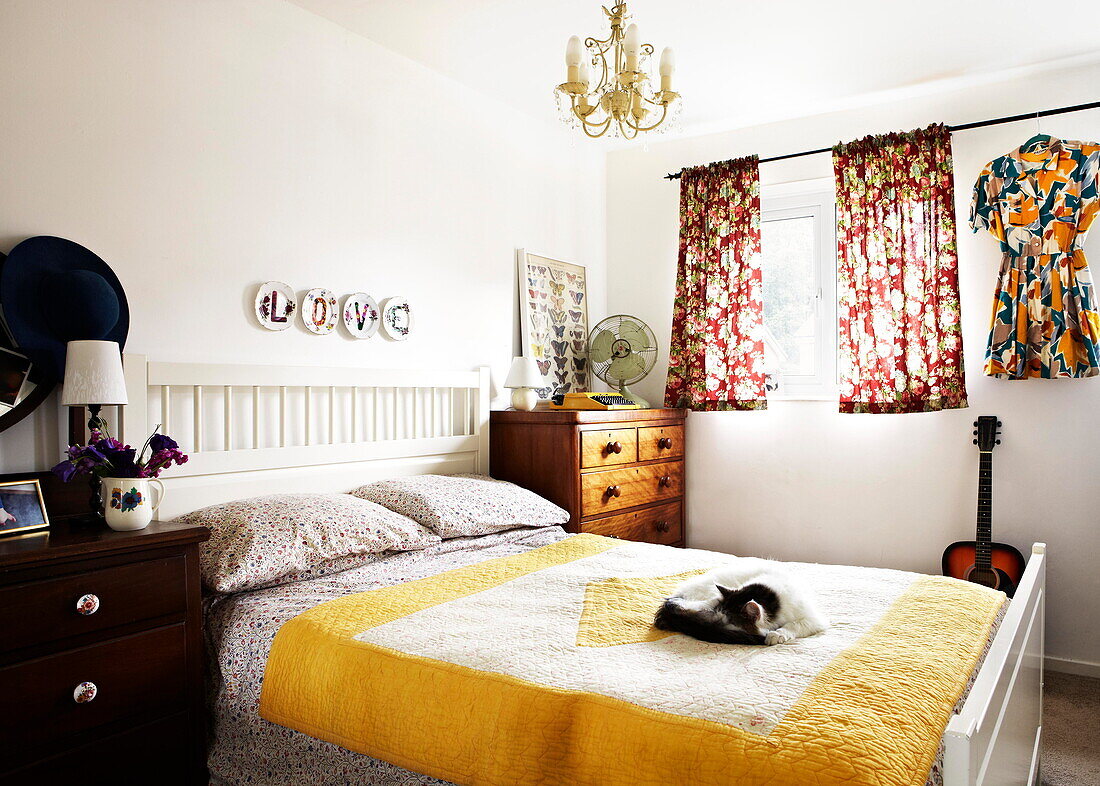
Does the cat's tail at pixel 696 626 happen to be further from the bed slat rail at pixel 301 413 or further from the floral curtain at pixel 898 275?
the floral curtain at pixel 898 275

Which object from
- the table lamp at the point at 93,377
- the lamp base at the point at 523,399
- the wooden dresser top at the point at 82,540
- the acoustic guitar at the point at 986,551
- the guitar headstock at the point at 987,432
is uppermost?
the table lamp at the point at 93,377

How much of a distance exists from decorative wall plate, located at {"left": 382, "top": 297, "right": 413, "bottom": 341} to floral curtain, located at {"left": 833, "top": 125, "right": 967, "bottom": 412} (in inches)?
76.6

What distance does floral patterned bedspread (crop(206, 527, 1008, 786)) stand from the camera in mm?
1536

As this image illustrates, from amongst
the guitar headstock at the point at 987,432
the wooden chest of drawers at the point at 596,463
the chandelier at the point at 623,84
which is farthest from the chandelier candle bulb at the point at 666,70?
the guitar headstock at the point at 987,432

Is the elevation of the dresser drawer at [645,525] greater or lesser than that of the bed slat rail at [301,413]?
lesser

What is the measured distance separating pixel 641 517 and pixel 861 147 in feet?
6.44

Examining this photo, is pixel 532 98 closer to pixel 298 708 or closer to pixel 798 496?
pixel 798 496

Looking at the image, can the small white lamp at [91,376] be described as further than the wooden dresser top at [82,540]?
Yes

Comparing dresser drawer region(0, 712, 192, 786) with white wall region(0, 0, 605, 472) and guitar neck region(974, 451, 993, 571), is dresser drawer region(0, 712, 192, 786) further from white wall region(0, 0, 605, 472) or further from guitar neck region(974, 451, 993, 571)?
guitar neck region(974, 451, 993, 571)

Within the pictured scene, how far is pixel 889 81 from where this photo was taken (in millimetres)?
3336

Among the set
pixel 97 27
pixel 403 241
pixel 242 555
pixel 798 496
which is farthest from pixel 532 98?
pixel 242 555

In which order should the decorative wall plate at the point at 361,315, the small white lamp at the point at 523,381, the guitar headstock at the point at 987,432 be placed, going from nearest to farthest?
1. the decorative wall plate at the point at 361,315
2. the guitar headstock at the point at 987,432
3. the small white lamp at the point at 523,381

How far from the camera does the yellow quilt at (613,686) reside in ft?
3.83

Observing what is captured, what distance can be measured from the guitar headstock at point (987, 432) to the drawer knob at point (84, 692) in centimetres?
320
